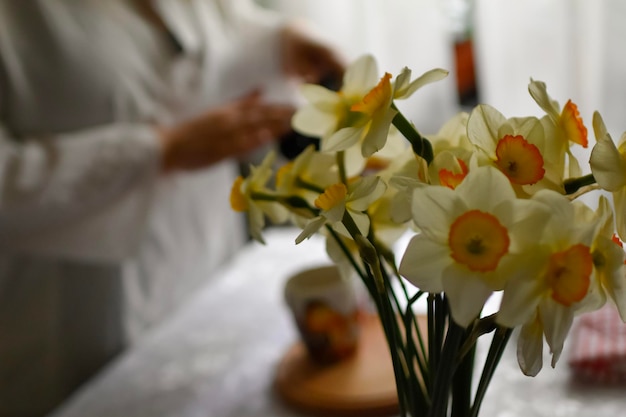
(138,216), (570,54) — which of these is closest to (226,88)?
(138,216)

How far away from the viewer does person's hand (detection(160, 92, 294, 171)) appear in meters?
0.87

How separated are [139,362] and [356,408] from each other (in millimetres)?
333

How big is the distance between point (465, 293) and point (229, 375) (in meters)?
0.51

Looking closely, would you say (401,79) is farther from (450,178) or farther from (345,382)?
(345,382)

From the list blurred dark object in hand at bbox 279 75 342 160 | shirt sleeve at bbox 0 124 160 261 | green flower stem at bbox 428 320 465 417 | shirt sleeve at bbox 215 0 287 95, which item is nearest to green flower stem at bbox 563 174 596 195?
green flower stem at bbox 428 320 465 417

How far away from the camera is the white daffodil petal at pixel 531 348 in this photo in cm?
34

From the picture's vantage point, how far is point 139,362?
83 cm

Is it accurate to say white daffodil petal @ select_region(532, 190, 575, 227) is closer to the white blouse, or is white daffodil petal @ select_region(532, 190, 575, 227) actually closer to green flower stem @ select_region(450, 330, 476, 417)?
green flower stem @ select_region(450, 330, 476, 417)

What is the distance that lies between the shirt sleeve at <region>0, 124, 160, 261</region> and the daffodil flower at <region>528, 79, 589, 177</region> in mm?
589

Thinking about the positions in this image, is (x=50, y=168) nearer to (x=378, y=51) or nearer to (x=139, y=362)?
(x=139, y=362)

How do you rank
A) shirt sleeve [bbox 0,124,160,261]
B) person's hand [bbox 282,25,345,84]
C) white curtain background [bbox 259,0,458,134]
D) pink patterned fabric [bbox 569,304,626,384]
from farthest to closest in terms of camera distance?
white curtain background [bbox 259,0,458,134] → person's hand [bbox 282,25,345,84] → shirt sleeve [bbox 0,124,160,261] → pink patterned fabric [bbox 569,304,626,384]

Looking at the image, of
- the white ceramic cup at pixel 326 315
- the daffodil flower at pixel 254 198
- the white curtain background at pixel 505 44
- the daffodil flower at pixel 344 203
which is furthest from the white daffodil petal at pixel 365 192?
the white curtain background at pixel 505 44

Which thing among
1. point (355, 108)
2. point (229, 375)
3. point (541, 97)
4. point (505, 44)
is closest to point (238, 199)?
point (355, 108)

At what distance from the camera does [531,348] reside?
0.35m
